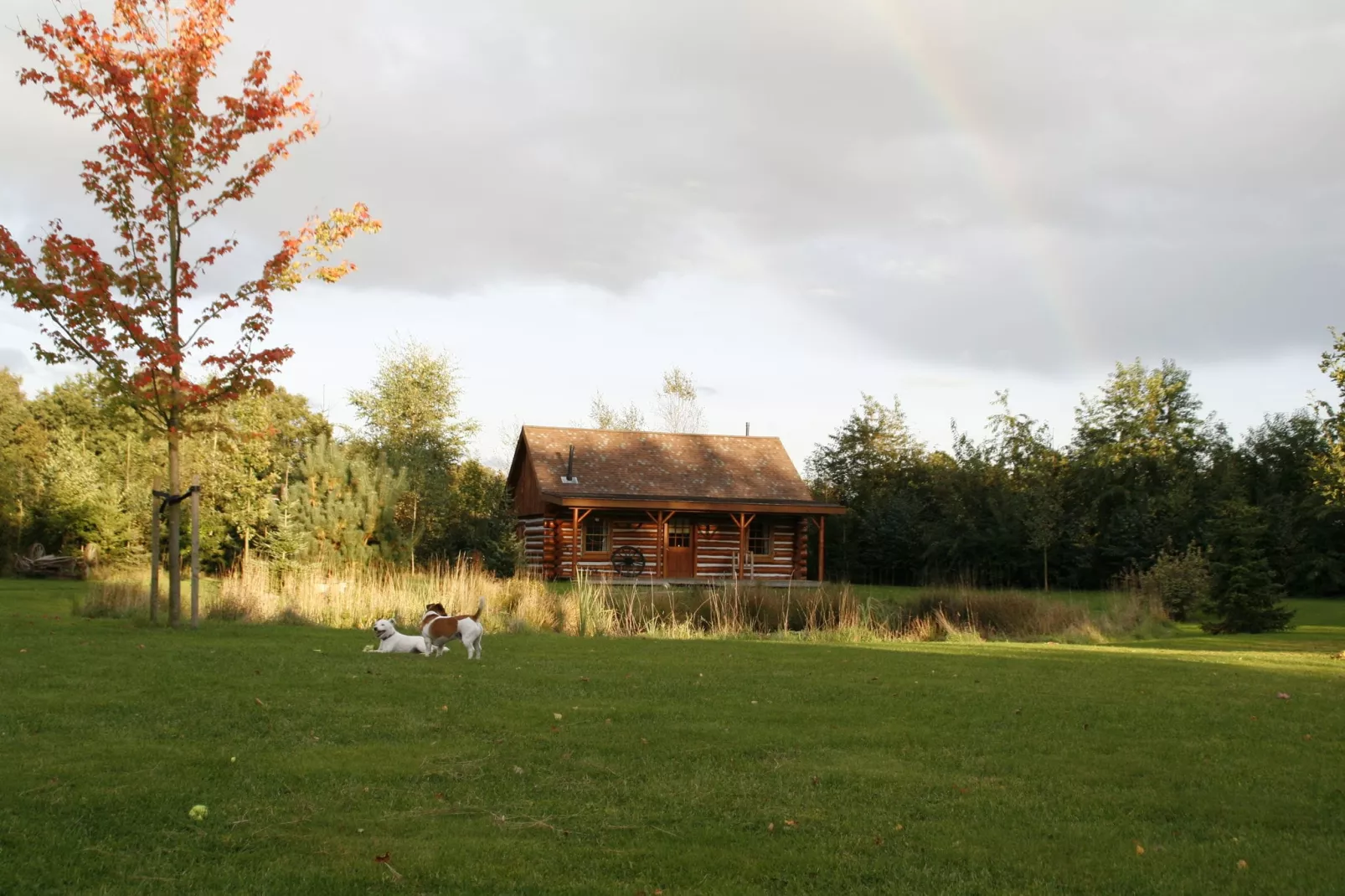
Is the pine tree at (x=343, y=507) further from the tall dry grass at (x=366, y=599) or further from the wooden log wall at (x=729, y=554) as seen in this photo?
the wooden log wall at (x=729, y=554)

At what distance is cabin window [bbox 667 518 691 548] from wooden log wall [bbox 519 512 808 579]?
26cm

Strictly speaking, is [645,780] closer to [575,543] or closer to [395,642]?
[395,642]

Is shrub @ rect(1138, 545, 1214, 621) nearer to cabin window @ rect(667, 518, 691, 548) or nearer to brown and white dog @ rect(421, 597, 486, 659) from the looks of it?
cabin window @ rect(667, 518, 691, 548)

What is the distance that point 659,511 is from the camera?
31328 mm

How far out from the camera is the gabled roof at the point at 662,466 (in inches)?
1261

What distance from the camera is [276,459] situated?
1077 inches

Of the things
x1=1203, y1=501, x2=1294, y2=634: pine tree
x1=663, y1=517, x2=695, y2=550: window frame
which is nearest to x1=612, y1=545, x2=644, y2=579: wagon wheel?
x1=663, y1=517, x2=695, y2=550: window frame

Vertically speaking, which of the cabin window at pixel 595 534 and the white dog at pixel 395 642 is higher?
the cabin window at pixel 595 534

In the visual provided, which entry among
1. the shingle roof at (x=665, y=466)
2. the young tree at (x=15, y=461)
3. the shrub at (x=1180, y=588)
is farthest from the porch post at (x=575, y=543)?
the young tree at (x=15, y=461)

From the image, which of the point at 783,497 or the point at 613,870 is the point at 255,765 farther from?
the point at 783,497

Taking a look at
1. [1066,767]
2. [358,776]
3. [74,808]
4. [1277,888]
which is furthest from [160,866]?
[1066,767]

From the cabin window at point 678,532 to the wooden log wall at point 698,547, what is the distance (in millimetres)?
263

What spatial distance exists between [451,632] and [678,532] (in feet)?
75.2

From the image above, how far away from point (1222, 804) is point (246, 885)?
4.17 meters
